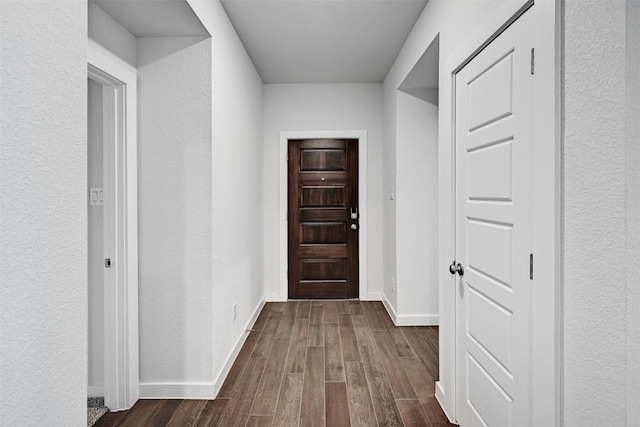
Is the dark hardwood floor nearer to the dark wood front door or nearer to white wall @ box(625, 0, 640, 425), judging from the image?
the dark wood front door

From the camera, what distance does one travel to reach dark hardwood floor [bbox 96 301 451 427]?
92.0 inches

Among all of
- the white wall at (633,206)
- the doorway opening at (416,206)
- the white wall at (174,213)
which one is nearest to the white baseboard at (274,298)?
the doorway opening at (416,206)

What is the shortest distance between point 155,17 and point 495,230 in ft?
6.62

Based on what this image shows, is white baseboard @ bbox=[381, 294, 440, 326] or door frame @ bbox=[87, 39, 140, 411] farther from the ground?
door frame @ bbox=[87, 39, 140, 411]

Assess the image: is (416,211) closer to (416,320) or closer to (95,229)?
(416,320)

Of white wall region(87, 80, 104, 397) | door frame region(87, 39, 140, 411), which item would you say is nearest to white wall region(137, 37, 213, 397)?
door frame region(87, 39, 140, 411)

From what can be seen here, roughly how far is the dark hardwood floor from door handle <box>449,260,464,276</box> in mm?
824

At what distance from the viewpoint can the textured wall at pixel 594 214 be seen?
1035 millimetres

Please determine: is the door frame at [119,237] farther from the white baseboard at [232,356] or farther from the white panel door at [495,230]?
the white panel door at [495,230]
